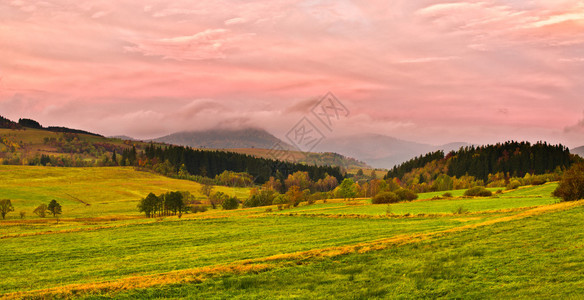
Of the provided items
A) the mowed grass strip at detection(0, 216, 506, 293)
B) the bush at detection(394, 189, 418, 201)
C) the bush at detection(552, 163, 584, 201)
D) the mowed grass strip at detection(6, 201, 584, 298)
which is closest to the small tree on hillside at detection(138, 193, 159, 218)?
the mowed grass strip at detection(0, 216, 506, 293)

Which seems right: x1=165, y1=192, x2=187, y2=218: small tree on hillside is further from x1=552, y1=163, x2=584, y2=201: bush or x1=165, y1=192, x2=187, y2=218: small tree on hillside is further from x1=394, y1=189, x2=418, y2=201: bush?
x1=552, y1=163, x2=584, y2=201: bush

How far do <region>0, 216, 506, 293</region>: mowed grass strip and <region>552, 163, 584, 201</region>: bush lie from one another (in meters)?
29.0

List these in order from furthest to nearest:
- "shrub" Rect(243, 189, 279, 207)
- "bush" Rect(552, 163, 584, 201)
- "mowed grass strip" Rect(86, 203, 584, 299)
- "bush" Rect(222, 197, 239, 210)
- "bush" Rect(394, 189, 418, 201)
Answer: "shrub" Rect(243, 189, 279, 207)
"bush" Rect(222, 197, 239, 210)
"bush" Rect(394, 189, 418, 201)
"bush" Rect(552, 163, 584, 201)
"mowed grass strip" Rect(86, 203, 584, 299)

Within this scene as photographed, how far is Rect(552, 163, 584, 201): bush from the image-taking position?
69812 mm

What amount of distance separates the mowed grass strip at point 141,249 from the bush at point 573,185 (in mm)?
29026

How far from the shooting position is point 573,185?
70688mm

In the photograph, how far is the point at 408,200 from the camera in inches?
4769

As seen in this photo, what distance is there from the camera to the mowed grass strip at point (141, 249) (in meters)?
36.7

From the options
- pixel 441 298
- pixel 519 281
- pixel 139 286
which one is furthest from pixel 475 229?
pixel 139 286

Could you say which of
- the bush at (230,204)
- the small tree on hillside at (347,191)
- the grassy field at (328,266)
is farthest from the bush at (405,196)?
the grassy field at (328,266)

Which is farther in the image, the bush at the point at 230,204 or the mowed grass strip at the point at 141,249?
the bush at the point at 230,204

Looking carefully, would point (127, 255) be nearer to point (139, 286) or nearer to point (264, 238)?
point (264, 238)

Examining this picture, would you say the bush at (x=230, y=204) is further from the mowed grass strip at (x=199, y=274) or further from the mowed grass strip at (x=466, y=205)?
the mowed grass strip at (x=199, y=274)

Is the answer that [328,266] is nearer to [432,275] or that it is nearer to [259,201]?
[432,275]
